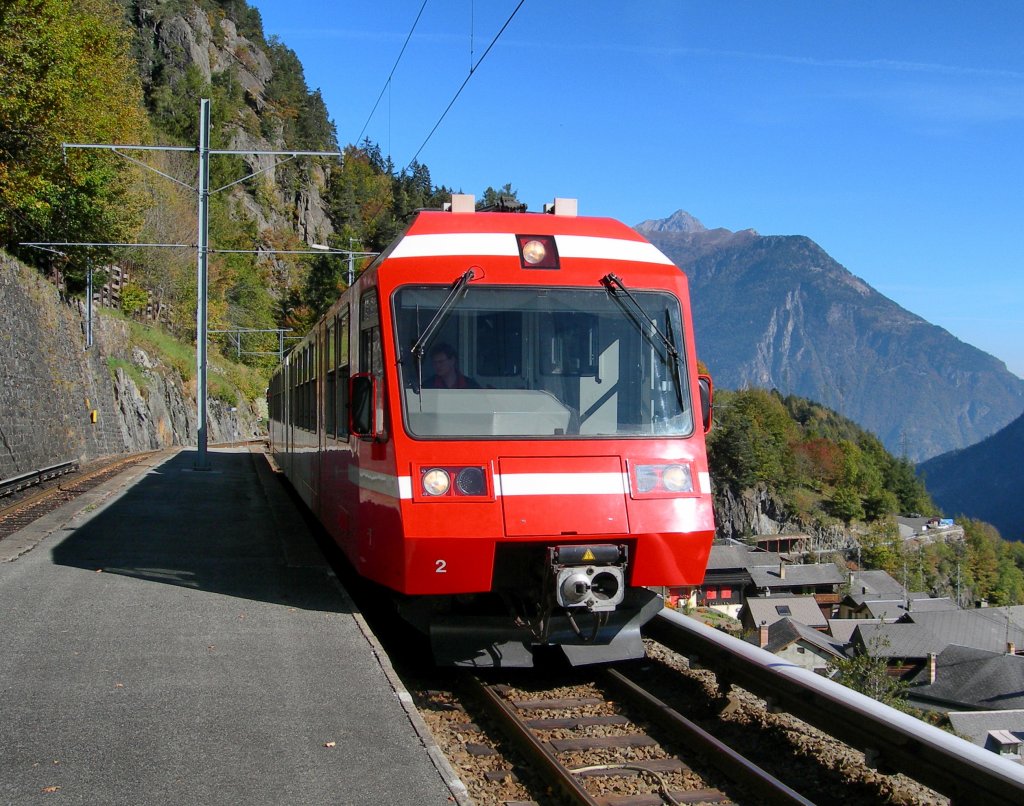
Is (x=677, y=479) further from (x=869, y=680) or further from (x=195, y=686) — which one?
(x=869, y=680)

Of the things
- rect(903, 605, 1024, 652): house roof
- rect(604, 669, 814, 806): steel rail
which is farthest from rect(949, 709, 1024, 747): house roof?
rect(903, 605, 1024, 652): house roof

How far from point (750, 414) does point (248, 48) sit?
82068 millimetres

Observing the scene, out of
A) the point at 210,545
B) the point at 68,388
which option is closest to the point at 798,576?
the point at 68,388

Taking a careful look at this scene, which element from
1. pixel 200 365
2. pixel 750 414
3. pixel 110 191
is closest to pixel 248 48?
pixel 750 414

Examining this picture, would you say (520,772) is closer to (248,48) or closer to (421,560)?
(421,560)

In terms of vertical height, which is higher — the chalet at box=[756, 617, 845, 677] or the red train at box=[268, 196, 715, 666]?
the red train at box=[268, 196, 715, 666]

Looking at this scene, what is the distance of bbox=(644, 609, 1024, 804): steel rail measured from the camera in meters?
4.69

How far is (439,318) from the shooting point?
289 inches

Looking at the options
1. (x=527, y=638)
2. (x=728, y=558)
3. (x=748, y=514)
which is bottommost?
(x=748, y=514)

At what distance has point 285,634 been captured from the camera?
25.6 ft

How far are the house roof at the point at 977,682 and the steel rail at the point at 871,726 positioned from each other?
2740cm

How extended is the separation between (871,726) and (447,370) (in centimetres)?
351

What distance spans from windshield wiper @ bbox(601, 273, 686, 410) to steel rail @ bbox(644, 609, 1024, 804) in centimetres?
181

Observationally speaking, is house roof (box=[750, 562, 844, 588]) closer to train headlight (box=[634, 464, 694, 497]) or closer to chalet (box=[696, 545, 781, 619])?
chalet (box=[696, 545, 781, 619])
